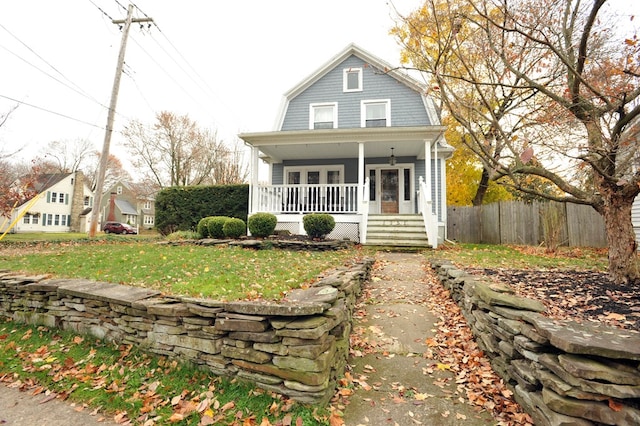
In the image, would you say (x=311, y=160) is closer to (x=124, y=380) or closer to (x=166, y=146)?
(x=124, y=380)

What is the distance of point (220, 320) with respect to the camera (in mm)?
2492

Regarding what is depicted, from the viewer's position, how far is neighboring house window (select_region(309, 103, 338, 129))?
13.4 m

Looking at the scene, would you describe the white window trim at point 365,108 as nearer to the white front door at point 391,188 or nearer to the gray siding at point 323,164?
the gray siding at point 323,164

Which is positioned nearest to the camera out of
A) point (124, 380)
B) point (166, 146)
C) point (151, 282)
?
point (124, 380)

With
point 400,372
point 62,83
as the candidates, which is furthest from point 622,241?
point 62,83

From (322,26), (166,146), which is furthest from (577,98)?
(166,146)

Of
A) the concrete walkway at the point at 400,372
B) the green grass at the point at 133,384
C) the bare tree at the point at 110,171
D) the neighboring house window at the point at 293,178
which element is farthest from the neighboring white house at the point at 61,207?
the concrete walkway at the point at 400,372

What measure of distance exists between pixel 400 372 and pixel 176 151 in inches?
962

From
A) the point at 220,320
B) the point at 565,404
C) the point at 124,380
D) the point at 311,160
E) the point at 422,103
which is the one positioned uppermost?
the point at 422,103

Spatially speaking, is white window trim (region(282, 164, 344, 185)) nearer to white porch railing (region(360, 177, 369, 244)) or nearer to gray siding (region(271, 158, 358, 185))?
gray siding (region(271, 158, 358, 185))

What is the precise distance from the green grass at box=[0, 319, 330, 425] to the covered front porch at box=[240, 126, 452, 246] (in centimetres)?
704

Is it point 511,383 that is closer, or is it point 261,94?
point 511,383

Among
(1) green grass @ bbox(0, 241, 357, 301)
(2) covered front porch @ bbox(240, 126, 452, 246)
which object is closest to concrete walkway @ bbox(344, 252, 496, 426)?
(1) green grass @ bbox(0, 241, 357, 301)

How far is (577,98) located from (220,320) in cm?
475
